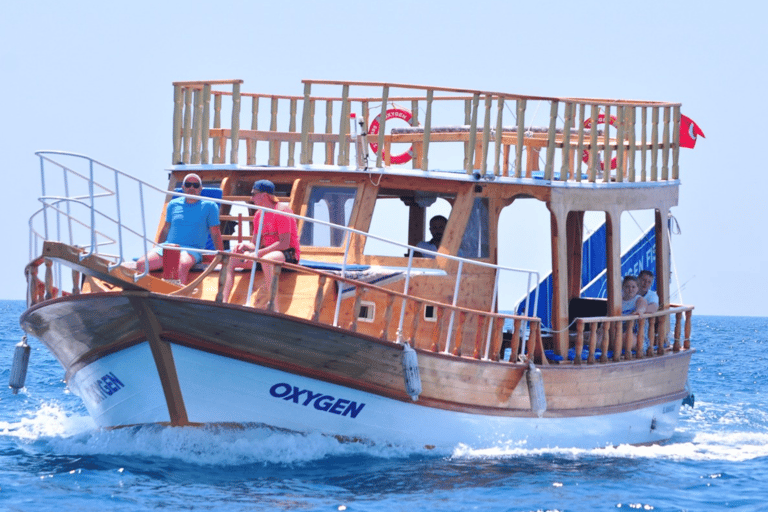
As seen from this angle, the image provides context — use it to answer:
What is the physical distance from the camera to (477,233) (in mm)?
14516

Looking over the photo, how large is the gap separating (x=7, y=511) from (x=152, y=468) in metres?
1.81

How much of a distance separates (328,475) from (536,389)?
102 inches

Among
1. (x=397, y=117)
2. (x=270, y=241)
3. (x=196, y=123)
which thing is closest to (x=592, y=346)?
(x=270, y=241)

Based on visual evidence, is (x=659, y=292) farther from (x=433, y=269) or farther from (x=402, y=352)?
(x=402, y=352)

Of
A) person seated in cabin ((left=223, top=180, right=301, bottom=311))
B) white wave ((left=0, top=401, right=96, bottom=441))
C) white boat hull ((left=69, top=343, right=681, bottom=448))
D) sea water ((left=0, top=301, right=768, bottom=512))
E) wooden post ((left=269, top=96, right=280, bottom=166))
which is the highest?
wooden post ((left=269, top=96, right=280, bottom=166))

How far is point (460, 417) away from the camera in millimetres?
13305

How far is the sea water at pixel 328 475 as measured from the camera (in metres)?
11.5

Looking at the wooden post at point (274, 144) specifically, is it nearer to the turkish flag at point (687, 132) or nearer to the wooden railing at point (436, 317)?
the wooden railing at point (436, 317)

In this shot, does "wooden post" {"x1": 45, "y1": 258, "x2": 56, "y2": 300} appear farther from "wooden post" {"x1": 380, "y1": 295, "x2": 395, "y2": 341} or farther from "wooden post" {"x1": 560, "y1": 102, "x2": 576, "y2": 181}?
"wooden post" {"x1": 560, "y1": 102, "x2": 576, "y2": 181}

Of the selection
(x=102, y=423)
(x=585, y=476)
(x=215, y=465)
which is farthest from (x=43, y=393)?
(x=585, y=476)

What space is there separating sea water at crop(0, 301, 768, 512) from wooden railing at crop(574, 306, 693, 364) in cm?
123

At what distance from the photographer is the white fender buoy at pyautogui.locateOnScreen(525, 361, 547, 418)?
1356 centimetres

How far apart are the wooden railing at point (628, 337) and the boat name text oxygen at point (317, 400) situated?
337cm

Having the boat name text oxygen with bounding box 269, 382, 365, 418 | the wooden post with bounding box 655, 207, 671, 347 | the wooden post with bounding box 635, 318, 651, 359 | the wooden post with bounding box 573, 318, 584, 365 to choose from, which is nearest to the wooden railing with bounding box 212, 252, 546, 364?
the wooden post with bounding box 573, 318, 584, 365
